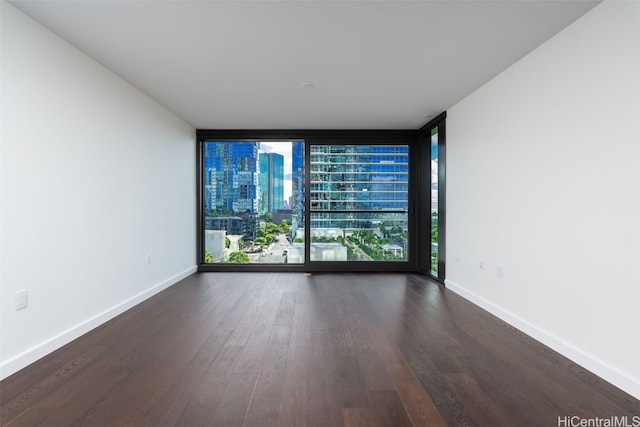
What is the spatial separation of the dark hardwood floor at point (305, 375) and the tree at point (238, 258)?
203 cm

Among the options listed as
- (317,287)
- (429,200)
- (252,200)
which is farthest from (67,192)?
(429,200)

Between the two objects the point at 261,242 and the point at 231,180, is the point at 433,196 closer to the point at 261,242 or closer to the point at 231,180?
the point at 261,242

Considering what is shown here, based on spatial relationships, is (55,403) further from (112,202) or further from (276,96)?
(276,96)

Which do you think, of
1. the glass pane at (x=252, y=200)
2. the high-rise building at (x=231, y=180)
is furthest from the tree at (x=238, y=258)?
the high-rise building at (x=231, y=180)

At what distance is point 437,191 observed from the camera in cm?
443

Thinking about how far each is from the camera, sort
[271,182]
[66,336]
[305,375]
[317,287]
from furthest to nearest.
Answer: [271,182], [317,287], [66,336], [305,375]

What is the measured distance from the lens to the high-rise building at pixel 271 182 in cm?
526

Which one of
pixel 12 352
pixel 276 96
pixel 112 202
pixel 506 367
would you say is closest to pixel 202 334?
pixel 12 352

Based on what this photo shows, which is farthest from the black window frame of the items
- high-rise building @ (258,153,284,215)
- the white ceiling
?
high-rise building @ (258,153,284,215)

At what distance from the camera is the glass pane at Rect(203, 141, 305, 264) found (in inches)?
204

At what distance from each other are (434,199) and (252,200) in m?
2.93

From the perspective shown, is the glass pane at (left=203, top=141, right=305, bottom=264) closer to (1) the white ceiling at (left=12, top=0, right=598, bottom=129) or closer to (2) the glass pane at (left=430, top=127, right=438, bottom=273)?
(1) the white ceiling at (left=12, top=0, right=598, bottom=129)

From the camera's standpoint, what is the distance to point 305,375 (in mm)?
1889

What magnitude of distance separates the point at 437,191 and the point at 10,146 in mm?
4424
